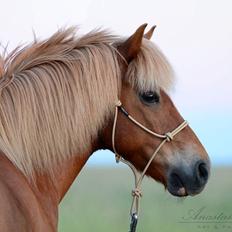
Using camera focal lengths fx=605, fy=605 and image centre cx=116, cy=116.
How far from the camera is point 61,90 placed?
287 centimetres

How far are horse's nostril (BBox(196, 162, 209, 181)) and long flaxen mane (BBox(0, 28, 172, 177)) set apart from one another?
428mm

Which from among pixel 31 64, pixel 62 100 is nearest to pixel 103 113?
pixel 62 100

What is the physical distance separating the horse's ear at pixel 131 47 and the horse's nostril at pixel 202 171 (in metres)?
0.64

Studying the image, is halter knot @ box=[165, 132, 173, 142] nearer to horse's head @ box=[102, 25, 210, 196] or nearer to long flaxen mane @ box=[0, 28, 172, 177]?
horse's head @ box=[102, 25, 210, 196]

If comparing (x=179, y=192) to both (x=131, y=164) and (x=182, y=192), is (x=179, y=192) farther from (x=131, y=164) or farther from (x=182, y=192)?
(x=131, y=164)

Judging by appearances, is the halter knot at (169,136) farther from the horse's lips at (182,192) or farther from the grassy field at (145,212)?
the grassy field at (145,212)

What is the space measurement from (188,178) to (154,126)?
31 centimetres

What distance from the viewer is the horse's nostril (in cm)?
300

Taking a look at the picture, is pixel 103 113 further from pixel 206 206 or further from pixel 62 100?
pixel 206 206

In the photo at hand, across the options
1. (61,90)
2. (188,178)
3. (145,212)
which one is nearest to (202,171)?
(188,178)

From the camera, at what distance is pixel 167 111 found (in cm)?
304

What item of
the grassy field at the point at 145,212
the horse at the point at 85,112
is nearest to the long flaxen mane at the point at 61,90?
the horse at the point at 85,112

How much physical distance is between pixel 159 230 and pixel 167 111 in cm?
377

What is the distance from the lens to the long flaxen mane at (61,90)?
2.73 meters
